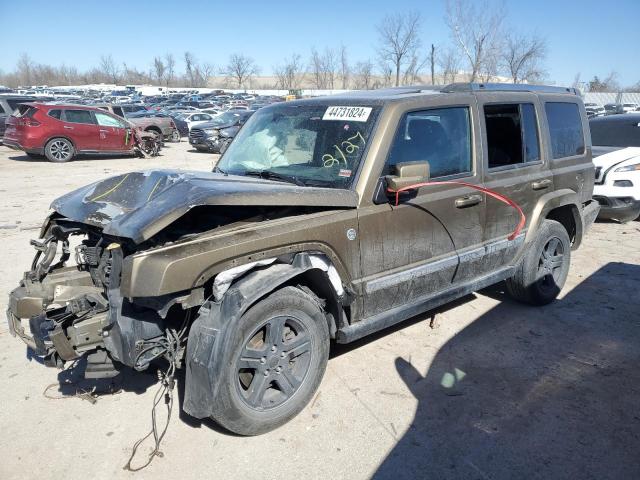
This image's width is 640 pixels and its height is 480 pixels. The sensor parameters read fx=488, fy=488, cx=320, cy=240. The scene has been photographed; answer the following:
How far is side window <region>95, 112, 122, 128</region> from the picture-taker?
16.3 m

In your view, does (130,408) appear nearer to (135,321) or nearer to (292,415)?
(135,321)

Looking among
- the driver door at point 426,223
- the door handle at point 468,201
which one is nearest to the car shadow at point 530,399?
the driver door at point 426,223

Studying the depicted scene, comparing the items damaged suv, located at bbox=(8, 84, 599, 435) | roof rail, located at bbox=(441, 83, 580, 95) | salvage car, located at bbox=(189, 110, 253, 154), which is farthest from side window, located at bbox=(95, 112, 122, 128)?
roof rail, located at bbox=(441, 83, 580, 95)

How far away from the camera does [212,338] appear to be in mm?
2602

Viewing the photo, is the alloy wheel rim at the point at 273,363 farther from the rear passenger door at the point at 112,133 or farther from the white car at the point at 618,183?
the rear passenger door at the point at 112,133

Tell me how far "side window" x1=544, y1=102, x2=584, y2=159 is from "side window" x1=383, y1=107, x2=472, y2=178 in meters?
1.28

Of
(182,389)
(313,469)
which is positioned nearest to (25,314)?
(182,389)

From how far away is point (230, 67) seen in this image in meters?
95.7

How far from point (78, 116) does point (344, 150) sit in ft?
49.7

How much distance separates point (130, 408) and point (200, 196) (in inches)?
61.9

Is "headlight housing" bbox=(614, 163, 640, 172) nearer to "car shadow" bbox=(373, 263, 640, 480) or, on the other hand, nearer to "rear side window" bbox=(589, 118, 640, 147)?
"rear side window" bbox=(589, 118, 640, 147)

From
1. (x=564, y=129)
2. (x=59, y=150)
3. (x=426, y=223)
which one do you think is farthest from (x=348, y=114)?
(x=59, y=150)

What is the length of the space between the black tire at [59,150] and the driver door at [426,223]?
15.3 metres

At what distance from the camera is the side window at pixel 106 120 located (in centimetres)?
1627
